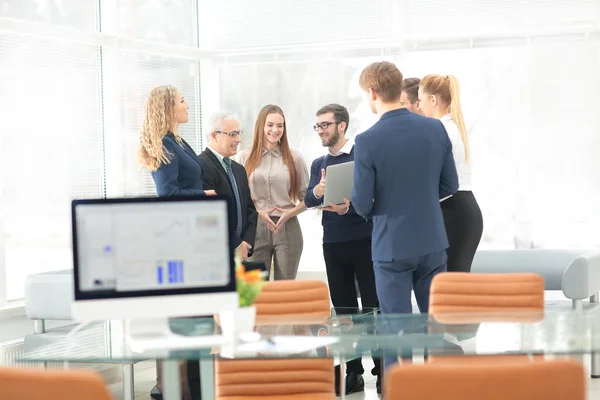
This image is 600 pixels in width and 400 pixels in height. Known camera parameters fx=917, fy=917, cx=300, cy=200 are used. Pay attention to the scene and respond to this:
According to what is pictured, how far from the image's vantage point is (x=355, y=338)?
122 inches

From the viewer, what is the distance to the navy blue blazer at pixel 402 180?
428 cm

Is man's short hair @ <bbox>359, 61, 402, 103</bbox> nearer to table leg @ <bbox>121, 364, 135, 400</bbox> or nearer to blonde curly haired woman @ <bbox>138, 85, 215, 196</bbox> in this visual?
blonde curly haired woman @ <bbox>138, 85, 215, 196</bbox>

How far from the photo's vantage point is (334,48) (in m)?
7.72

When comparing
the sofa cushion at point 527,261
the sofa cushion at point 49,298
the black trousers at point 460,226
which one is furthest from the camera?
the sofa cushion at point 527,261

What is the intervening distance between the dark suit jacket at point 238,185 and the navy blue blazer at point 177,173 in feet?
0.86

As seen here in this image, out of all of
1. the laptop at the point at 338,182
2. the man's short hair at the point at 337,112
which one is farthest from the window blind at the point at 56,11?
the laptop at the point at 338,182

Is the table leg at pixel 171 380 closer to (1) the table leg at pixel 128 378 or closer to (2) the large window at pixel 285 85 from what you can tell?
(1) the table leg at pixel 128 378

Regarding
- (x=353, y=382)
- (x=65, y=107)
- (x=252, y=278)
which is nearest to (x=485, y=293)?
(x=252, y=278)

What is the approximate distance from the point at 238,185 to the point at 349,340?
243 cm

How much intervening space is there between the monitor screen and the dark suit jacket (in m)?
2.13

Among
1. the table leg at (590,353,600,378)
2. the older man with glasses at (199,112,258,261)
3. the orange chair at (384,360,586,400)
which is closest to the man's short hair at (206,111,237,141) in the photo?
the older man with glasses at (199,112,258,261)

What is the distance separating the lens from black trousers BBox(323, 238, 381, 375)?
5.43 meters

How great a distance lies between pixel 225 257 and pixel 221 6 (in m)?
5.10

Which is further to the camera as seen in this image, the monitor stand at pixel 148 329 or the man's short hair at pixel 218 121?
the man's short hair at pixel 218 121
